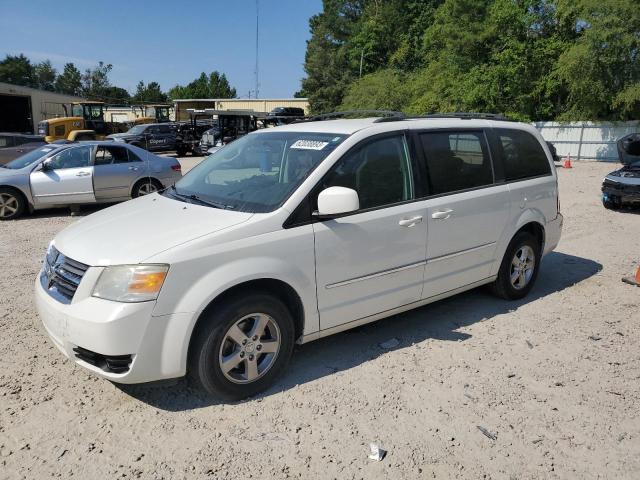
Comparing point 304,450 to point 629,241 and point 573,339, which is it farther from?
point 629,241

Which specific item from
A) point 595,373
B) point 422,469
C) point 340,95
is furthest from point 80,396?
point 340,95

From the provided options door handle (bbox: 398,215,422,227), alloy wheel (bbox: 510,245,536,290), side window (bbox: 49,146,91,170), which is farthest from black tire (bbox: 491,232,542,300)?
side window (bbox: 49,146,91,170)

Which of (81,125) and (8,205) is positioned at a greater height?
(81,125)

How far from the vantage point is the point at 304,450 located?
2.94 m

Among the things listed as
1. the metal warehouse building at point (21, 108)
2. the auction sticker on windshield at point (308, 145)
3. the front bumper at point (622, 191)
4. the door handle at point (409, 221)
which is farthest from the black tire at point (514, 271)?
the metal warehouse building at point (21, 108)

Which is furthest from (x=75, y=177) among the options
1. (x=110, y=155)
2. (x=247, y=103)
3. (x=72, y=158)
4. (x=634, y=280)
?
(x=247, y=103)

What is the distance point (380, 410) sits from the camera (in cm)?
332

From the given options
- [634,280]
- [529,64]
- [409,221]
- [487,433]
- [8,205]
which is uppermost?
[529,64]

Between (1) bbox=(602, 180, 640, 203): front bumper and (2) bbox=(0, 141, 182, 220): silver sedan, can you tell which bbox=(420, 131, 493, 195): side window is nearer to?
(1) bbox=(602, 180, 640, 203): front bumper

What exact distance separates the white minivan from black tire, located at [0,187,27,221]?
6980mm

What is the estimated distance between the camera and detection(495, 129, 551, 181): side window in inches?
196

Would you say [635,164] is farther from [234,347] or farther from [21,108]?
[21,108]

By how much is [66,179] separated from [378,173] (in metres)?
8.02

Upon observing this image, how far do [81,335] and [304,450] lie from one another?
4.87 ft
